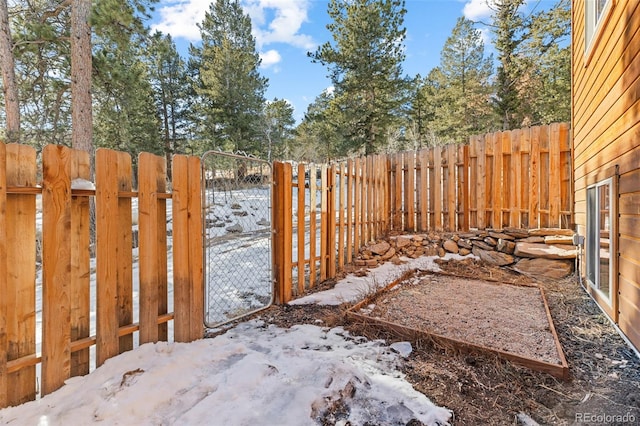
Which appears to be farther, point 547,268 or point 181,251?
point 547,268

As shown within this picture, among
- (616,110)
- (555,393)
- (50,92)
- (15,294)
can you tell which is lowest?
(555,393)

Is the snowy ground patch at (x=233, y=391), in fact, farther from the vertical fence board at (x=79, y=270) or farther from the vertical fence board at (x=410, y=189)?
the vertical fence board at (x=410, y=189)

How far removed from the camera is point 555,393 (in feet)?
5.78

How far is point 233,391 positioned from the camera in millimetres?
1643

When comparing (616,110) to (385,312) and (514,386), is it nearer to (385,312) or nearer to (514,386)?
(514,386)

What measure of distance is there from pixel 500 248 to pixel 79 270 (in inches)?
210

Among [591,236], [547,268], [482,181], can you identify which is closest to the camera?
[591,236]

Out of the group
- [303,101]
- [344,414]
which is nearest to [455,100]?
[303,101]

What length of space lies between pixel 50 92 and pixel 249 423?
33.9ft

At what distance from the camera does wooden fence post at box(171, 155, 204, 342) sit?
221 centimetres

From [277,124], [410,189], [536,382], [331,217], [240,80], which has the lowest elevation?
[536,382]

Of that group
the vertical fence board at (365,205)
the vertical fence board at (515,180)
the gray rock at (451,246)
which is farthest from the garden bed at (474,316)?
the vertical fence board at (515,180)

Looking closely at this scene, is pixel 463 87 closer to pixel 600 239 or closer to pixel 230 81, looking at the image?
pixel 230 81

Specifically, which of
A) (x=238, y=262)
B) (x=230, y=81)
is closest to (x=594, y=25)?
(x=238, y=262)
